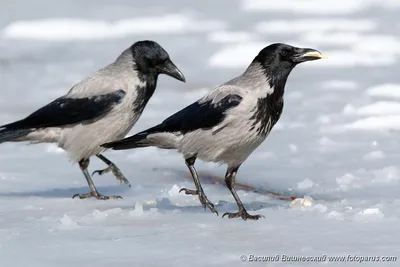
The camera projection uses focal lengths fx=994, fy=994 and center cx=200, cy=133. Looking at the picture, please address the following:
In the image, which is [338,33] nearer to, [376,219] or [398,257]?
[376,219]

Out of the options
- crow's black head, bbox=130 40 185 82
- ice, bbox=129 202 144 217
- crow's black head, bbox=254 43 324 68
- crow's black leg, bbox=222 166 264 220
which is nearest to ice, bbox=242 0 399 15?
crow's black head, bbox=130 40 185 82

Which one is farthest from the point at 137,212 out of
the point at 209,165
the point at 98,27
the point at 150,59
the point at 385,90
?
the point at 98,27

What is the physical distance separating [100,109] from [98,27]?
25.7 ft

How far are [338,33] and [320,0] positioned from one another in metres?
2.43

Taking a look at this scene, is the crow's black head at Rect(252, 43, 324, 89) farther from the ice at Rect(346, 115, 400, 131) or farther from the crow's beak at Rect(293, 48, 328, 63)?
the ice at Rect(346, 115, 400, 131)

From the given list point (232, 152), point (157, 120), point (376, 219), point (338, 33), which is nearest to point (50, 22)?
point (338, 33)

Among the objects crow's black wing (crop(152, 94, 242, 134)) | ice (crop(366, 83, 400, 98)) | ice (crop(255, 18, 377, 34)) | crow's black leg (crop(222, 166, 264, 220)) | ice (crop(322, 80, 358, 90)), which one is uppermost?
crow's black wing (crop(152, 94, 242, 134))

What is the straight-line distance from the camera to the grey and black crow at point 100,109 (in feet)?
23.5

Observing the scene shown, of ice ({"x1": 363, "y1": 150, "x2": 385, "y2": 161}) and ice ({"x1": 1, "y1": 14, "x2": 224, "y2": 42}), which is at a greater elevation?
ice ({"x1": 1, "y1": 14, "x2": 224, "y2": 42})

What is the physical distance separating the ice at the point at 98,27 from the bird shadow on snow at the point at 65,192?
6.87 meters

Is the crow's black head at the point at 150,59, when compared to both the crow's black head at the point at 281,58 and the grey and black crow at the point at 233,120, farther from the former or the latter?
the crow's black head at the point at 281,58

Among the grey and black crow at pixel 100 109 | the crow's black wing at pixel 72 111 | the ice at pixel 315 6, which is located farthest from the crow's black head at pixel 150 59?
the ice at pixel 315 6

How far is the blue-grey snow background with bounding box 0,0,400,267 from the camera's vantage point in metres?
5.21

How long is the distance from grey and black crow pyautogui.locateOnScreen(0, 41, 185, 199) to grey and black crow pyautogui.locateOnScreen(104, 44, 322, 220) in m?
0.53
